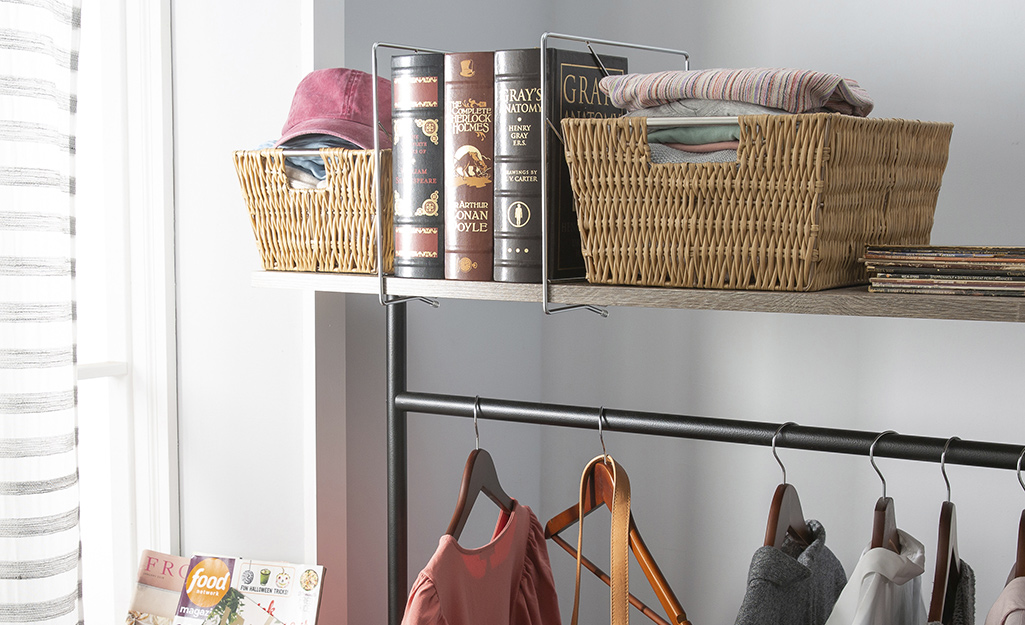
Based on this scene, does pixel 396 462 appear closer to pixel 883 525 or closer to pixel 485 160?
pixel 485 160

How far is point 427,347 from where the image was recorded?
1.47 metres

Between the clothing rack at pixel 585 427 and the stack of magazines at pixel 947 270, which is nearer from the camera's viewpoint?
the stack of magazines at pixel 947 270

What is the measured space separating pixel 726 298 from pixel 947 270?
0.61 ft

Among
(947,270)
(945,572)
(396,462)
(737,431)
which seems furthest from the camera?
(396,462)

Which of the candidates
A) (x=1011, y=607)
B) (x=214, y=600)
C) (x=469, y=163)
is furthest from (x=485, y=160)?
(x=214, y=600)

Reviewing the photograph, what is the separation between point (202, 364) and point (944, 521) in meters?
1.03

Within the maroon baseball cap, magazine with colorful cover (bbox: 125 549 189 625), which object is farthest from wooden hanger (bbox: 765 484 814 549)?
magazine with colorful cover (bbox: 125 549 189 625)

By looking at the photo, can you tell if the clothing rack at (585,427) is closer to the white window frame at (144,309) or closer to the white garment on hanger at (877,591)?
the white garment on hanger at (877,591)

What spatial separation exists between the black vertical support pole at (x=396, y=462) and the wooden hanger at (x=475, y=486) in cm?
14

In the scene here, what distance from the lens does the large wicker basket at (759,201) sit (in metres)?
0.79

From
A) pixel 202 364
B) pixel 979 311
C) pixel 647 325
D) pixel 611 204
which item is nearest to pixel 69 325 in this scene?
pixel 202 364

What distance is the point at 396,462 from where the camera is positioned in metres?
1.20

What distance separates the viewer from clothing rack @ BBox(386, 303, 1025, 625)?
2.92ft

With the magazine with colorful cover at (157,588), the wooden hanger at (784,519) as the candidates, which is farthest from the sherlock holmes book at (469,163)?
the magazine with colorful cover at (157,588)
